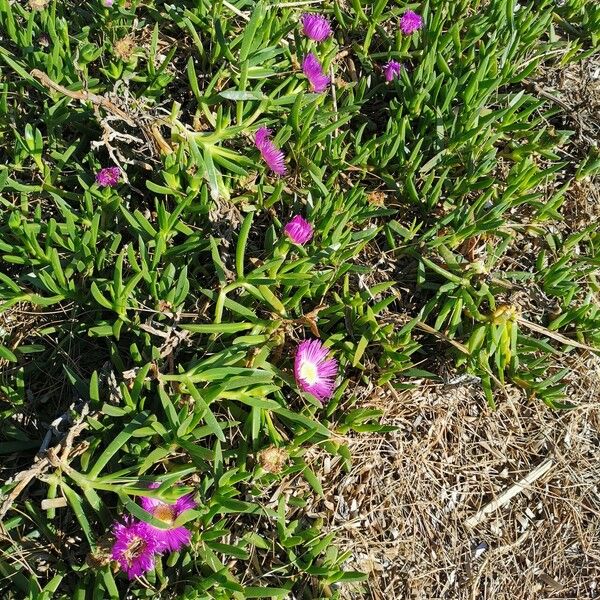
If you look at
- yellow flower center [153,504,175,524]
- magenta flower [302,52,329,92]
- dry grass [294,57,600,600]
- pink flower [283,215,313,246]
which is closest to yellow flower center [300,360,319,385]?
dry grass [294,57,600,600]

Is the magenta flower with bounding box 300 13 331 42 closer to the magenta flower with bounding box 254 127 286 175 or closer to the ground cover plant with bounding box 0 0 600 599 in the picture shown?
the ground cover plant with bounding box 0 0 600 599

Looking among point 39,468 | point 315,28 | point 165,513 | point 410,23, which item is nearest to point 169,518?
point 165,513

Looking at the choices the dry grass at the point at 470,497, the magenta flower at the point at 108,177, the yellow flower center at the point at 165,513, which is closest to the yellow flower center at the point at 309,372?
the dry grass at the point at 470,497

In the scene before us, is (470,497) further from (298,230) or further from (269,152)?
(269,152)

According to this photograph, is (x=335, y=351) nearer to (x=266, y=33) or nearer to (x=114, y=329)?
(x=114, y=329)

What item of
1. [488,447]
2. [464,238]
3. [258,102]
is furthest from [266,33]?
[488,447]

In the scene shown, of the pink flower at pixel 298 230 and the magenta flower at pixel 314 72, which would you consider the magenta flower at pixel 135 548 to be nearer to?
the pink flower at pixel 298 230
